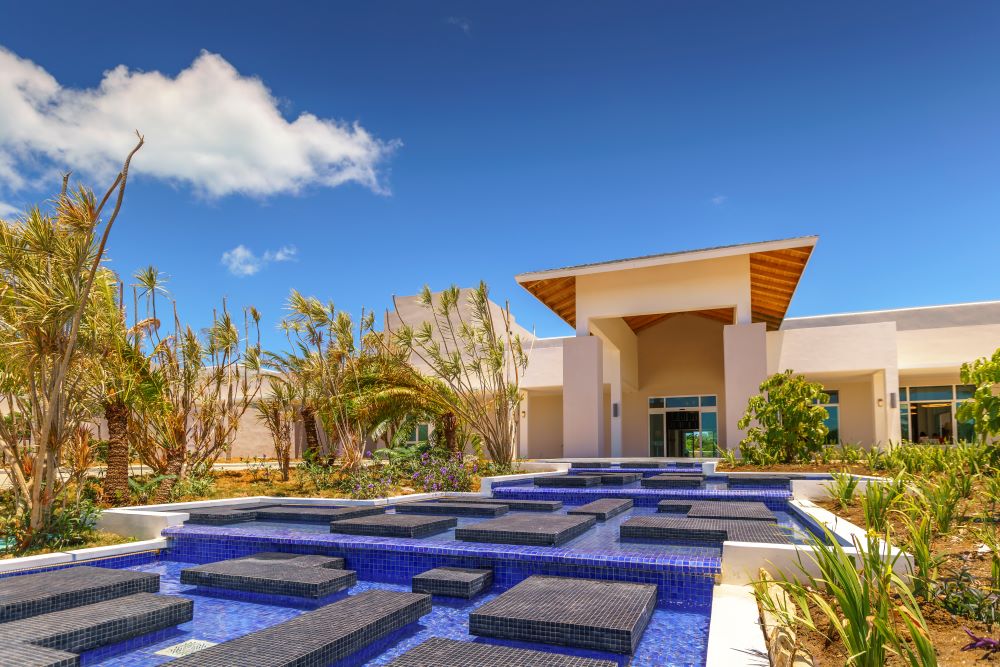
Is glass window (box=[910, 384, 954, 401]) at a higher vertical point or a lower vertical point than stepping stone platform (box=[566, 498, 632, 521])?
higher

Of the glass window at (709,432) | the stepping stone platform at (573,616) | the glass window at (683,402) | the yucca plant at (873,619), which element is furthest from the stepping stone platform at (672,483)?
the glass window at (683,402)

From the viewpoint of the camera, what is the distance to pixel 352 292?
52.3 ft

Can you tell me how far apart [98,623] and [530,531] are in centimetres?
368

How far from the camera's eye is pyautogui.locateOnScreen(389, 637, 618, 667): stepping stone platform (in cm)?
324

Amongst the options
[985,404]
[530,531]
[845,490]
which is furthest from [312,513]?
[985,404]

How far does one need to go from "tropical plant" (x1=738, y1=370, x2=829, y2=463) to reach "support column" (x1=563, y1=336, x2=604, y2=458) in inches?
228

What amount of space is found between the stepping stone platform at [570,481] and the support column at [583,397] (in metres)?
5.93

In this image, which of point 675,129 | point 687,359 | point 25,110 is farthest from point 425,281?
point 687,359

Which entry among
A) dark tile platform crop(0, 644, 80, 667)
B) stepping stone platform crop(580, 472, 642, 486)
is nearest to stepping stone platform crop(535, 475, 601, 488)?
stepping stone platform crop(580, 472, 642, 486)

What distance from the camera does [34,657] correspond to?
3414 millimetres

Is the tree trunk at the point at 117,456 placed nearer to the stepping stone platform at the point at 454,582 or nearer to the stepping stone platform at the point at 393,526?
the stepping stone platform at the point at 393,526

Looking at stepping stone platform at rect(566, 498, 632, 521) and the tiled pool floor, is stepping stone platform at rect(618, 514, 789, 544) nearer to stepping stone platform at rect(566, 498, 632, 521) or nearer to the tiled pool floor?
stepping stone platform at rect(566, 498, 632, 521)

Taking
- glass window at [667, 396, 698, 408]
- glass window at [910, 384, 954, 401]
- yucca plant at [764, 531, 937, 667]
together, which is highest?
glass window at [910, 384, 954, 401]

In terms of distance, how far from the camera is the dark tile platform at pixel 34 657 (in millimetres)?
3322
